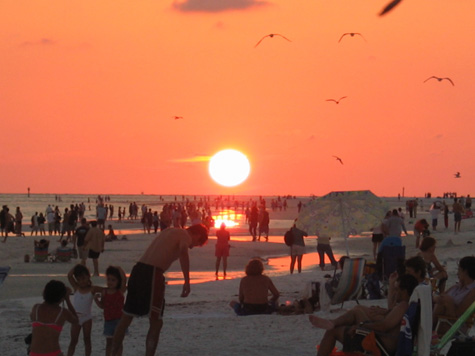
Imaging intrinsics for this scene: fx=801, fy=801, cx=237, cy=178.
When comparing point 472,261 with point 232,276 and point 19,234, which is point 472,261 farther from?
point 19,234

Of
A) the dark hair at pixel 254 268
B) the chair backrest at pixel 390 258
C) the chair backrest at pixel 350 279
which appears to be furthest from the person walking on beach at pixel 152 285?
the chair backrest at pixel 390 258

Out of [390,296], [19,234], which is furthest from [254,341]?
[19,234]

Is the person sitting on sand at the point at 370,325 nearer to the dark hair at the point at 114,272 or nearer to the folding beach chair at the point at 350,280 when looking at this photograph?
the dark hair at the point at 114,272

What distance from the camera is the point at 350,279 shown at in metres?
11.4

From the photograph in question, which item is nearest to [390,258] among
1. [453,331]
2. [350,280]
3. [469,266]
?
[350,280]

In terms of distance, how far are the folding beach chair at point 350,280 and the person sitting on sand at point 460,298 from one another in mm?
3261

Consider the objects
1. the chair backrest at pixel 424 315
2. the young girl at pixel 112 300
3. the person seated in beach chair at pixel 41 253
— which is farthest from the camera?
the person seated in beach chair at pixel 41 253

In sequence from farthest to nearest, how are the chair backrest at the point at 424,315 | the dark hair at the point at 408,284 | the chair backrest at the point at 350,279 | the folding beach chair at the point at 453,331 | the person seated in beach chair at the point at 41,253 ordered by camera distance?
1. the person seated in beach chair at the point at 41,253
2. the chair backrest at the point at 350,279
3. the folding beach chair at the point at 453,331
4. the dark hair at the point at 408,284
5. the chair backrest at the point at 424,315

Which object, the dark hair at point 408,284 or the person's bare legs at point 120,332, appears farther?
the person's bare legs at point 120,332

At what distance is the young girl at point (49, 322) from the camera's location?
7039mm

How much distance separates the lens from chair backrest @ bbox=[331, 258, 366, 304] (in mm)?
11414

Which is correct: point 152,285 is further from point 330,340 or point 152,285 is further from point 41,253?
point 41,253

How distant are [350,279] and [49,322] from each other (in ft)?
17.8

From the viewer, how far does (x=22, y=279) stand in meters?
18.4
